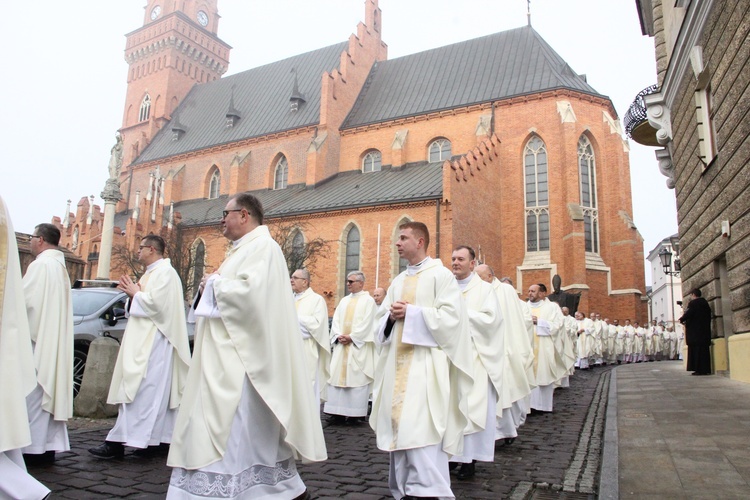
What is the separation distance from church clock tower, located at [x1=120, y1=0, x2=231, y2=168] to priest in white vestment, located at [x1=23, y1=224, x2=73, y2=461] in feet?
129

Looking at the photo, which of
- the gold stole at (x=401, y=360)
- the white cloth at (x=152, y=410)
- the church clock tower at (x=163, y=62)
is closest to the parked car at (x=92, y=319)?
the white cloth at (x=152, y=410)

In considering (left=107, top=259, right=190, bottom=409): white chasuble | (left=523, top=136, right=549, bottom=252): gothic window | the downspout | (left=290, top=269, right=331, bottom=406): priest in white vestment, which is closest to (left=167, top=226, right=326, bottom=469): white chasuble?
(left=107, top=259, right=190, bottom=409): white chasuble

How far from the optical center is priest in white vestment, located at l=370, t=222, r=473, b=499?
3.87m

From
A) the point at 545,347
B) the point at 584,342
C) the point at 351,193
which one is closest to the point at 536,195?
the point at 351,193

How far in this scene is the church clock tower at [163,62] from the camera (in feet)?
143

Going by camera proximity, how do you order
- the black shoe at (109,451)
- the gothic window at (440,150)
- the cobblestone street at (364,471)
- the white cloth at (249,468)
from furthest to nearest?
1. the gothic window at (440,150)
2. the black shoe at (109,451)
3. the cobblestone street at (364,471)
4. the white cloth at (249,468)

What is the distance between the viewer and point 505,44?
1284 inches

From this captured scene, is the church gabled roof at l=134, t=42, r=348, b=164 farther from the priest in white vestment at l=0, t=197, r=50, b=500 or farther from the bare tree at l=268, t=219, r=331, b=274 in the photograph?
the priest in white vestment at l=0, t=197, r=50, b=500

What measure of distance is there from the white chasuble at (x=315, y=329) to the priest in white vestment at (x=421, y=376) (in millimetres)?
3412

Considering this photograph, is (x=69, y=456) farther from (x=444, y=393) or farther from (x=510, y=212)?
(x=510, y=212)

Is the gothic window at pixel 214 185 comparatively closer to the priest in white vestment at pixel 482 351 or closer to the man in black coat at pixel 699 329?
the man in black coat at pixel 699 329

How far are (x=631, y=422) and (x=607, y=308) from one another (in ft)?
70.0

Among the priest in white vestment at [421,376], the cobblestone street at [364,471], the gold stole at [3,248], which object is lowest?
the cobblestone street at [364,471]

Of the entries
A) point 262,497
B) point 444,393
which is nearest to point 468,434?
point 444,393
